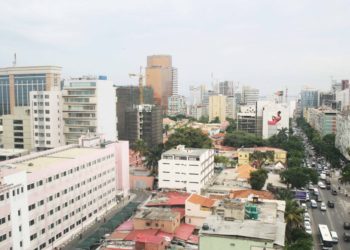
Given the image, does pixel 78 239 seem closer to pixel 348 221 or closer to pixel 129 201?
pixel 129 201

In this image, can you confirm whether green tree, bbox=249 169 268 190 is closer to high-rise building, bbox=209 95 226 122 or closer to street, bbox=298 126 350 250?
street, bbox=298 126 350 250

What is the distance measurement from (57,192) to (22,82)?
71.6 metres

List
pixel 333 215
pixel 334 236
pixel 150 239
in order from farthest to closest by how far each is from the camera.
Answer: pixel 333 215
pixel 334 236
pixel 150 239

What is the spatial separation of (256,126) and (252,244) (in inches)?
3199

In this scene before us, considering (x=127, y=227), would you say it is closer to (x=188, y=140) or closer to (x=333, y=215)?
(x=333, y=215)

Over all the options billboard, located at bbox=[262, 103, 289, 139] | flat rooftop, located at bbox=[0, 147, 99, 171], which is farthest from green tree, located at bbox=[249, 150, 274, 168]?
billboard, located at bbox=[262, 103, 289, 139]

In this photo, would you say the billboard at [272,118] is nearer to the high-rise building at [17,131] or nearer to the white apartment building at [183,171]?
the white apartment building at [183,171]

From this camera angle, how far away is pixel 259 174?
4491 centimetres

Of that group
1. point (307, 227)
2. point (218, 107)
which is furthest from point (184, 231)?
point (218, 107)

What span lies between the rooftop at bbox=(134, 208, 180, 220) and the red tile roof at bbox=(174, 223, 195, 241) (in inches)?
51.3

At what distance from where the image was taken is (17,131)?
5847cm

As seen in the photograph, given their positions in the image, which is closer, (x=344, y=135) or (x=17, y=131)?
(x=17, y=131)

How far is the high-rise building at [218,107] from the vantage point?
15300cm

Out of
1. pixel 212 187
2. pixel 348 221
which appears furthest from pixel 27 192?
pixel 348 221
